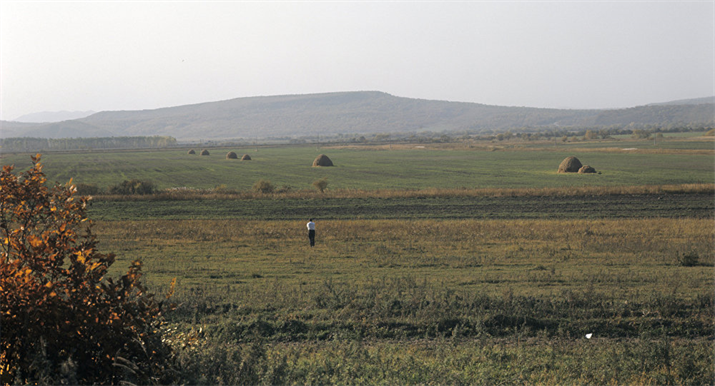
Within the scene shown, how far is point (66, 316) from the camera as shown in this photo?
190 inches

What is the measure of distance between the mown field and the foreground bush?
707 millimetres

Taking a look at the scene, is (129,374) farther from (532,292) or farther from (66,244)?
(532,292)

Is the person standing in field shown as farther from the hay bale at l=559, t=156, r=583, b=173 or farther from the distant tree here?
the hay bale at l=559, t=156, r=583, b=173

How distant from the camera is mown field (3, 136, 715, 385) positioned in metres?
7.62

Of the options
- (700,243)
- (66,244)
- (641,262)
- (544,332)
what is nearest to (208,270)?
(544,332)

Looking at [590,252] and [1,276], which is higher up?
[1,276]

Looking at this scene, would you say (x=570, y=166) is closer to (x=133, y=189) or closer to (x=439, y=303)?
(x=133, y=189)

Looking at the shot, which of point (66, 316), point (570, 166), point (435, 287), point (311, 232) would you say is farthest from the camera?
point (570, 166)

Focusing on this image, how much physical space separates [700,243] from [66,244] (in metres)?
22.9

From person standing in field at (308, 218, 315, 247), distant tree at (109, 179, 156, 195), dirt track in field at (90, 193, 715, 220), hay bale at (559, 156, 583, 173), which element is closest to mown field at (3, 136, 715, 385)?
dirt track in field at (90, 193, 715, 220)

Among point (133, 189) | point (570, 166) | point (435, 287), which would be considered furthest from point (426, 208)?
point (570, 166)

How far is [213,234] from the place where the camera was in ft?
82.1

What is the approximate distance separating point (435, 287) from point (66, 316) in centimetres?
1078

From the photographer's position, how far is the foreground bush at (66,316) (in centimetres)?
466
